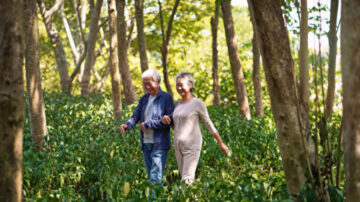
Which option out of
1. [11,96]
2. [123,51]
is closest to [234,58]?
[123,51]

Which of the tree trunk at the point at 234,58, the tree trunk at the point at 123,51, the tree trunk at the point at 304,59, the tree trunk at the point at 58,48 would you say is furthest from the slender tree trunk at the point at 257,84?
the tree trunk at the point at 58,48

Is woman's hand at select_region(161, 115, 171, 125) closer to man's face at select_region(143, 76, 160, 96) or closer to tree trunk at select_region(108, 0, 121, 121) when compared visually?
man's face at select_region(143, 76, 160, 96)

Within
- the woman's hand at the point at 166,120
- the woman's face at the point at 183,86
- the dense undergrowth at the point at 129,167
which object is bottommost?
the dense undergrowth at the point at 129,167

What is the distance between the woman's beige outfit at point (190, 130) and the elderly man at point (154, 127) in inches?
8.4

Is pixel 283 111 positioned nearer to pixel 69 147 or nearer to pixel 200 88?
pixel 69 147

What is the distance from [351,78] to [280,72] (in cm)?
87

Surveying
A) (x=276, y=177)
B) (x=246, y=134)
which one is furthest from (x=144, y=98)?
(x=246, y=134)

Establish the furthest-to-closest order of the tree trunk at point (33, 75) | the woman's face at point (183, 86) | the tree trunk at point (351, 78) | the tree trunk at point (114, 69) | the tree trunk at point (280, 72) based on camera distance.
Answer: the tree trunk at point (114, 69) < the tree trunk at point (33, 75) < the woman's face at point (183, 86) < the tree trunk at point (280, 72) < the tree trunk at point (351, 78)

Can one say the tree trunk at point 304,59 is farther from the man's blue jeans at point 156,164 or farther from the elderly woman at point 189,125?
the man's blue jeans at point 156,164

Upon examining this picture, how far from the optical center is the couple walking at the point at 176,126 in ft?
15.9

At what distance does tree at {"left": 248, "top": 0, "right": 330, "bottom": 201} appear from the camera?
336 centimetres

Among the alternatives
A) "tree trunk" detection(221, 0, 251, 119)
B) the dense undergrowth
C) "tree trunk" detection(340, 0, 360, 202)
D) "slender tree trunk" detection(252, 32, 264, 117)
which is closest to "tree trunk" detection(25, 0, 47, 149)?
the dense undergrowth

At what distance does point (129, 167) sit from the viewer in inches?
226

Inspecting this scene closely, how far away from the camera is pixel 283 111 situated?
3414mm
